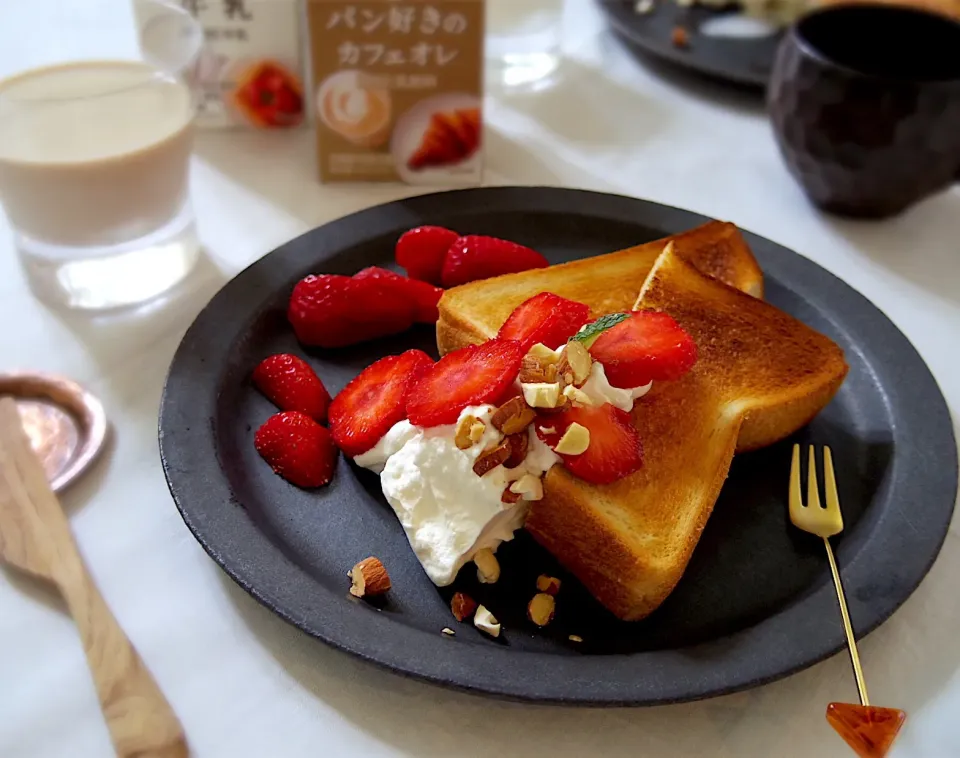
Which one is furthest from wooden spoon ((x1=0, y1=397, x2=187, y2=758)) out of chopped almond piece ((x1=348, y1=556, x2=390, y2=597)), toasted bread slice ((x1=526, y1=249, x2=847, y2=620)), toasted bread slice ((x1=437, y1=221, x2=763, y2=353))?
toasted bread slice ((x1=437, y1=221, x2=763, y2=353))

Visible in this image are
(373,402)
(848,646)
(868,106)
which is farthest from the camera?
(868,106)

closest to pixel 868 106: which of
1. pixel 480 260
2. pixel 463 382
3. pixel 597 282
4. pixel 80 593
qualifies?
pixel 597 282

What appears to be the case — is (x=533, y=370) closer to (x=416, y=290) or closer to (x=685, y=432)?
(x=685, y=432)

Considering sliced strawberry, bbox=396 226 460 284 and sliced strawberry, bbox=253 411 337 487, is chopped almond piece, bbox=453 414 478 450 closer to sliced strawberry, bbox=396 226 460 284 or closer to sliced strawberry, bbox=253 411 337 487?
sliced strawberry, bbox=253 411 337 487

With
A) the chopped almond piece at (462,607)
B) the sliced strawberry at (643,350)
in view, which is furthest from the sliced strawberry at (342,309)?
the chopped almond piece at (462,607)

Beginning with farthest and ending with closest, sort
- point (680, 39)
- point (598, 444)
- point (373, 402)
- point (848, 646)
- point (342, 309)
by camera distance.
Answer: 1. point (680, 39)
2. point (342, 309)
3. point (373, 402)
4. point (598, 444)
5. point (848, 646)

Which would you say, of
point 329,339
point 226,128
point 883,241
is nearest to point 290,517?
point 329,339
